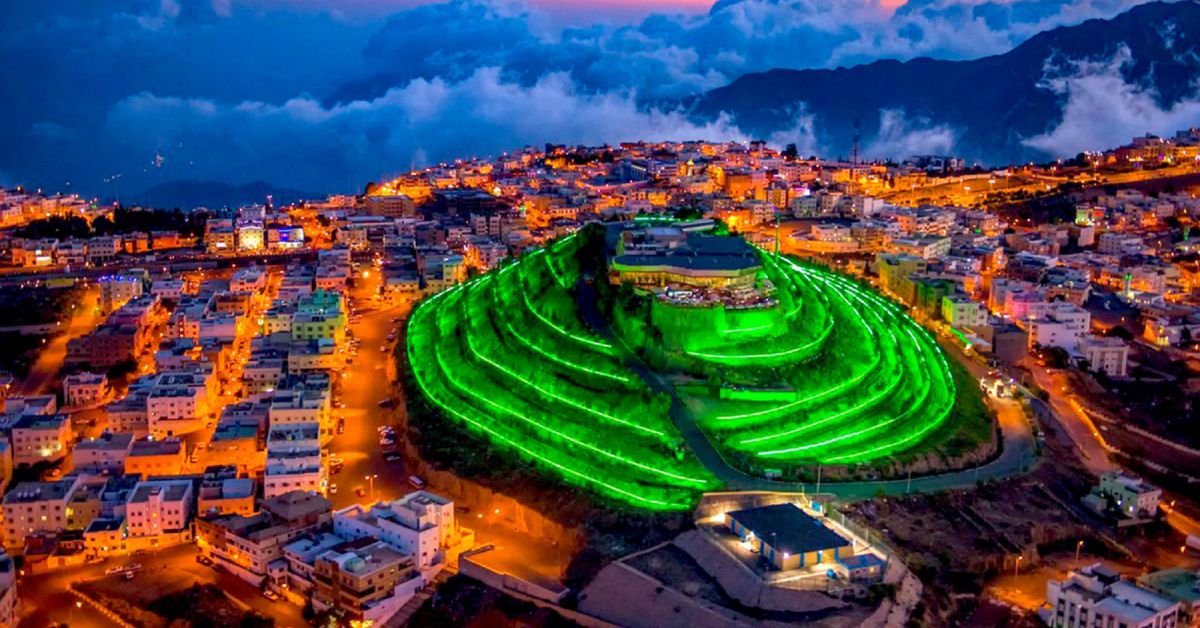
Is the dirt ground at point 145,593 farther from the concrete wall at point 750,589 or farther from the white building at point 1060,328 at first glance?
the white building at point 1060,328

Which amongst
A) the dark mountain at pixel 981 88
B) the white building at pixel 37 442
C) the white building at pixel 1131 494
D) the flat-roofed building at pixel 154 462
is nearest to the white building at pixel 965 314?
the white building at pixel 1131 494

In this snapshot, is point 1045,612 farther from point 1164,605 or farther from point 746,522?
point 746,522

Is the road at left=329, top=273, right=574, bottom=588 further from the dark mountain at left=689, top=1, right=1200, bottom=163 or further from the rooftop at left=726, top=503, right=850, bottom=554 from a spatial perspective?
the dark mountain at left=689, top=1, right=1200, bottom=163

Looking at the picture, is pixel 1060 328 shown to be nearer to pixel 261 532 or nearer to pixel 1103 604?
pixel 1103 604

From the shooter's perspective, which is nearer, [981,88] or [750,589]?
[750,589]

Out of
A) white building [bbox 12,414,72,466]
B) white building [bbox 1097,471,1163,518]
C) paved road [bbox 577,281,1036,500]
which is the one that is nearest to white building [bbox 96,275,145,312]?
white building [bbox 12,414,72,466]

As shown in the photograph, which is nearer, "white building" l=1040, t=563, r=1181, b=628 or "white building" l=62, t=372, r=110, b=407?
"white building" l=1040, t=563, r=1181, b=628

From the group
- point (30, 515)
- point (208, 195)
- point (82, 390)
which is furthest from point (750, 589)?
point (208, 195)

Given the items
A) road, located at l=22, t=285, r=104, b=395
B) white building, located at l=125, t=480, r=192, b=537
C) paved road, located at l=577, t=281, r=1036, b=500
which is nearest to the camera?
white building, located at l=125, t=480, r=192, b=537
